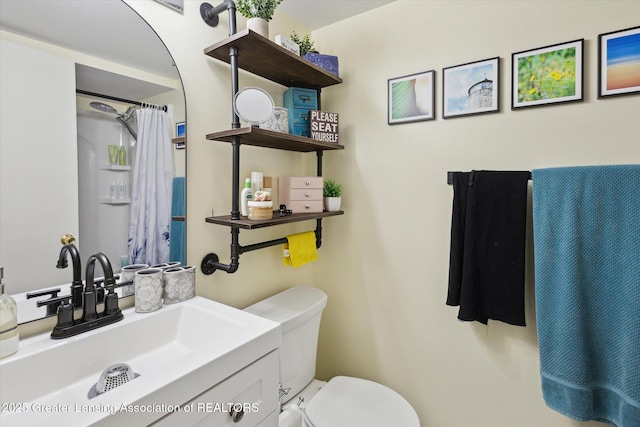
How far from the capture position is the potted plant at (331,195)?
4.94 ft

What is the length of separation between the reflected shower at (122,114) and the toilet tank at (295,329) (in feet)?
2.75

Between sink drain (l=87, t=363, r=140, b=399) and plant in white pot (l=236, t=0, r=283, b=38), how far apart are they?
116 centimetres

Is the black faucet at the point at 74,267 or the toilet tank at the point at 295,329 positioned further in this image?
the toilet tank at the point at 295,329

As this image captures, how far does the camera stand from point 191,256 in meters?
1.15

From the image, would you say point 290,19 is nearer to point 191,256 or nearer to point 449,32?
point 449,32

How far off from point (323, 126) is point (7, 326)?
1282 mm

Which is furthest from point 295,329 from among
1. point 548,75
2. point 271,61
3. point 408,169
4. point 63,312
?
point 548,75

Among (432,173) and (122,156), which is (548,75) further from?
(122,156)

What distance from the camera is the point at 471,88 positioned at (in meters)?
1.24

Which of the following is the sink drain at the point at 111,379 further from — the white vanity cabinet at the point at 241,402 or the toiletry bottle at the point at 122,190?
the toiletry bottle at the point at 122,190

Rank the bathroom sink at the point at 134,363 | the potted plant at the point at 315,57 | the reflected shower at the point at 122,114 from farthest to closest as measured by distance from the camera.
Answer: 1. the potted plant at the point at 315,57
2. the reflected shower at the point at 122,114
3. the bathroom sink at the point at 134,363

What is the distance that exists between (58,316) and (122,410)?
44 centimetres

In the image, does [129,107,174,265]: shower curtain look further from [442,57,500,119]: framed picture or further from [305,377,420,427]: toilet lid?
[442,57,500,119]: framed picture

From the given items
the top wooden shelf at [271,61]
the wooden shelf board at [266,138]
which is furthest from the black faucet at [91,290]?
the top wooden shelf at [271,61]
